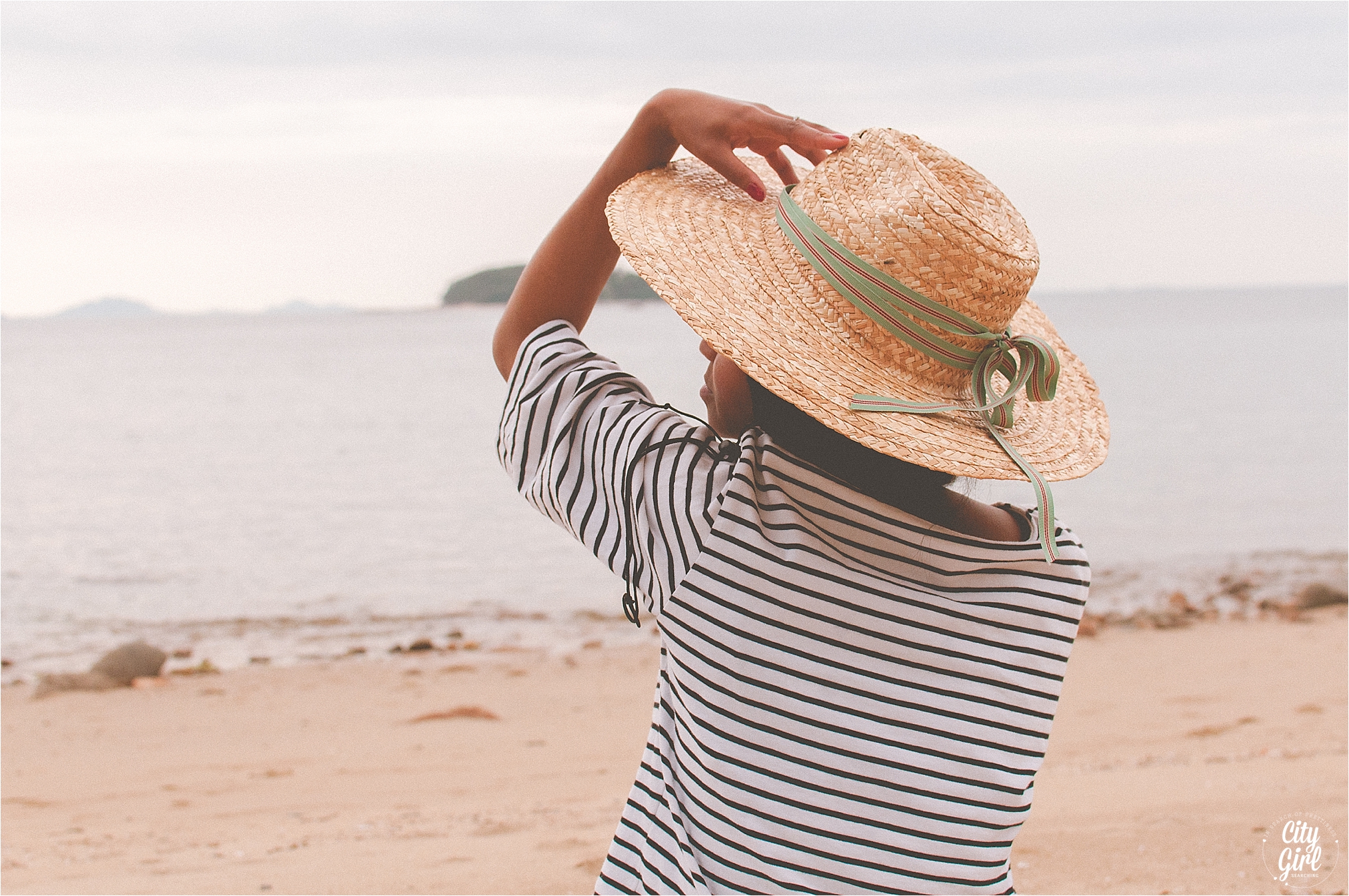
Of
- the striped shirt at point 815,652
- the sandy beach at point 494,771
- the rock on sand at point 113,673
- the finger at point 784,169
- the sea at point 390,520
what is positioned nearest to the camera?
the striped shirt at point 815,652

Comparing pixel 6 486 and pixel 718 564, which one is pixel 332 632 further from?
pixel 6 486

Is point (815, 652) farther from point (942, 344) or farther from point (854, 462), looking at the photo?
point (942, 344)

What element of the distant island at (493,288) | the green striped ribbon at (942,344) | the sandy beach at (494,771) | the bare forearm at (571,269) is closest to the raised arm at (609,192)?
the bare forearm at (571,269)

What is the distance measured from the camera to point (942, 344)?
4.40ft

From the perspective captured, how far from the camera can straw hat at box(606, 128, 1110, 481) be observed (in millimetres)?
1240

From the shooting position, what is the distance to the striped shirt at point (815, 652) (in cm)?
115

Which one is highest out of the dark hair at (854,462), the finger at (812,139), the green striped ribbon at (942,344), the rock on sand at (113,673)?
the finger at (812,139)

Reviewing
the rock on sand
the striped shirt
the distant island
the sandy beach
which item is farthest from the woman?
the distant island

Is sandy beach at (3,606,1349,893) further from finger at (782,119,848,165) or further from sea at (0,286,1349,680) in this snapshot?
finger at (782,119,848,165)

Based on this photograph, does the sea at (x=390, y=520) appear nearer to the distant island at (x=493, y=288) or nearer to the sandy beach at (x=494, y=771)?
the sandy beach at (x=494, y=771)

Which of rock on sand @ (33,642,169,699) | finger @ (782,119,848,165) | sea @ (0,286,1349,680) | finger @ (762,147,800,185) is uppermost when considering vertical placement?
finger @ (782,119,848,165)

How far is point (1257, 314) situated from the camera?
4065 inches

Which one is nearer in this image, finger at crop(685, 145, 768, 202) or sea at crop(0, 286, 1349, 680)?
finger at crop(685, 145, 768, 202)

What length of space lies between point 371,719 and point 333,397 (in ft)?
99.9
